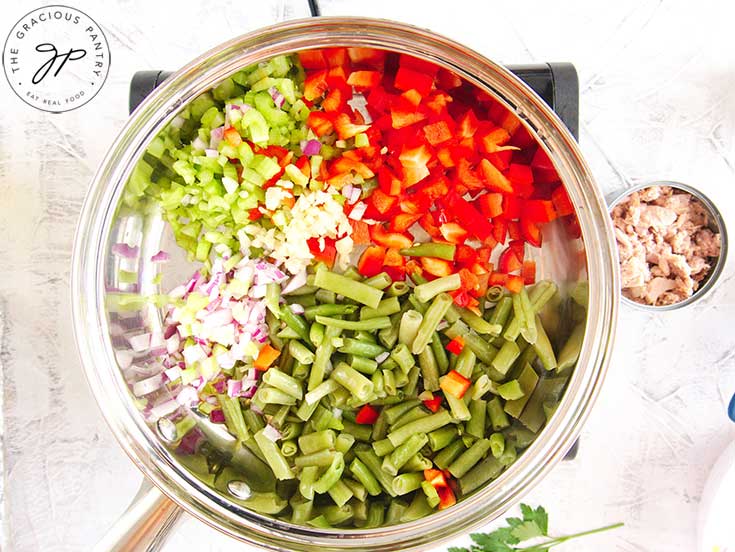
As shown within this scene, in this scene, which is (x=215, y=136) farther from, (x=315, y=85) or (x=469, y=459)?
(x=469, y=459)

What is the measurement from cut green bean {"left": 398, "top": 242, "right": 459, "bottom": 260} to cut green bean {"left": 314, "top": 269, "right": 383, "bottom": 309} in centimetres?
10

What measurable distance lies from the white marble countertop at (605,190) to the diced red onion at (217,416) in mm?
291

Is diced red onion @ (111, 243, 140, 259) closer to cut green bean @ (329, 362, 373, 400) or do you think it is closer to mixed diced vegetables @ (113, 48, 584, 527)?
mixed diced vegetables @ (113, 48, 584, 527)

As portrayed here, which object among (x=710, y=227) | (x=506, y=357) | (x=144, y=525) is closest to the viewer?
(x=144, y=525)

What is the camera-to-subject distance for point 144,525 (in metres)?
1.09

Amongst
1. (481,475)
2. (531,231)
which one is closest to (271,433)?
(481,475)

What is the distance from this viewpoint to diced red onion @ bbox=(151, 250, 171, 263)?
1320mm

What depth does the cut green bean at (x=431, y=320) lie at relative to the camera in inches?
46.7

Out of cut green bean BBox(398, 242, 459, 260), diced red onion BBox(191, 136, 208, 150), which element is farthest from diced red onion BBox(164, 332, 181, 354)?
cut green bean BBox(398, 242, 459, 260)

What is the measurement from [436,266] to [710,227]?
0.57 meters

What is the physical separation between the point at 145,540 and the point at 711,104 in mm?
1355

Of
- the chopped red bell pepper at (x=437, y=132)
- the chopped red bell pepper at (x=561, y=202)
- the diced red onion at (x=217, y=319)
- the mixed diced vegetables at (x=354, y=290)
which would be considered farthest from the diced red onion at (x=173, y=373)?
the chopped red bell pepper at (x=561, y=202)

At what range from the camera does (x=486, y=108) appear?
119cm

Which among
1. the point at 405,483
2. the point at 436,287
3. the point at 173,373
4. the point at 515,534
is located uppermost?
the point at 436,287
